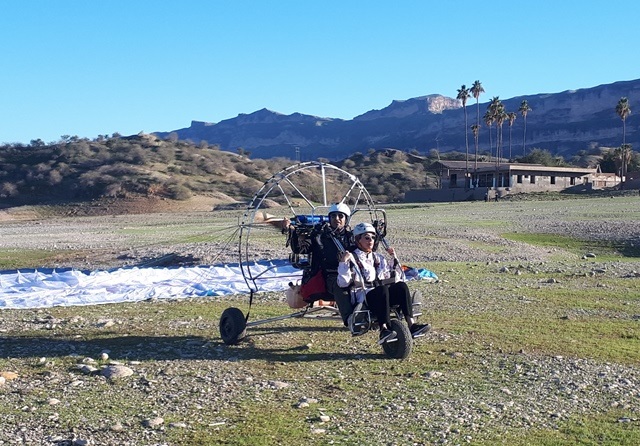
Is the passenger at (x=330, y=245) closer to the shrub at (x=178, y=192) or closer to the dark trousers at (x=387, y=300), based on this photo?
the dark trousers at (x=387, y=300)

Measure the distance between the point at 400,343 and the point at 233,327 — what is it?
7.60ft

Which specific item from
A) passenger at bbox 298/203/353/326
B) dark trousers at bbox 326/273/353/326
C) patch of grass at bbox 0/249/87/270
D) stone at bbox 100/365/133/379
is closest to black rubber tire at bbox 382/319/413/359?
dark trousers at bbox 326/273/353/326

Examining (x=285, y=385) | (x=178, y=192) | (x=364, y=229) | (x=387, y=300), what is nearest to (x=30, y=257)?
(x=364, y=229)

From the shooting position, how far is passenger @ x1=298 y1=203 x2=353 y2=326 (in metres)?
10.4

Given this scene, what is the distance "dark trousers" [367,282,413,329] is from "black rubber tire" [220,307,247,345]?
1810 mm

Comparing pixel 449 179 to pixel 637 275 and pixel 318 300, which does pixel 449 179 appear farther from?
pixel 318 300

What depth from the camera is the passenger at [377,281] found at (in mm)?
9406

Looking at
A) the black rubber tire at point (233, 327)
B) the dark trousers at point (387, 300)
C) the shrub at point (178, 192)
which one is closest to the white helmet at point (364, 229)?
the dark trousers at point (387, 300)

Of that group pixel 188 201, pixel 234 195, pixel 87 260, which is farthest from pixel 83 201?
pixel 87 260

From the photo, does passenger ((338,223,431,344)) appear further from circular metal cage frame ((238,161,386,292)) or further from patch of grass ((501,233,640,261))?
patch of grass ((501,233,640,261))

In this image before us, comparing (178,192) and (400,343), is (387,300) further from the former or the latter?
(178,192)

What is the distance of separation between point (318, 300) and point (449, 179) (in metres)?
85.5

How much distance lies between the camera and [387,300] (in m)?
9.39

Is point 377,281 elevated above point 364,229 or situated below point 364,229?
below
